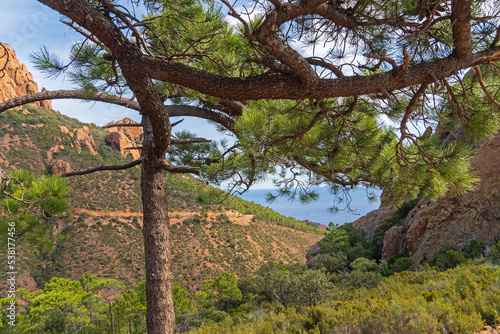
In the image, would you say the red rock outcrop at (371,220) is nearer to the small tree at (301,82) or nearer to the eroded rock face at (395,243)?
the eroded rock face at (395,243)

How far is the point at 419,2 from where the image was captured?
1684 millimetres

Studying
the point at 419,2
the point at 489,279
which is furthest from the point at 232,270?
the point at 419,2

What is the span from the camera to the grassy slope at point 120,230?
20.7 meters

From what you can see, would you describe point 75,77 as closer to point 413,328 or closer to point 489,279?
point 413,328

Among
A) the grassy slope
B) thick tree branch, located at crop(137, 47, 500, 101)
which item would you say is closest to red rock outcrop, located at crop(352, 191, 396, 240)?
the grassy slope

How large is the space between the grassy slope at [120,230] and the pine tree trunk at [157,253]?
1591cm

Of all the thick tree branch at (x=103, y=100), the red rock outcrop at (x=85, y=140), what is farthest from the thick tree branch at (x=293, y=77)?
the red rock outcrop at (x=85, y=140)

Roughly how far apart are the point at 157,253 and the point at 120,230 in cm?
2514

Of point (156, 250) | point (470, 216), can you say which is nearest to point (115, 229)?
point (156, 250)

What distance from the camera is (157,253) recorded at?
6.57 feet

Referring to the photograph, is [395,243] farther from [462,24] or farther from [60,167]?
[60,167]

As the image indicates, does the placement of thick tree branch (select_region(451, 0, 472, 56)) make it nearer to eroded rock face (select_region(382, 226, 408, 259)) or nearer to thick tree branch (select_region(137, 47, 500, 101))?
thick tree branch (select_region(137, 47, 500, 101))

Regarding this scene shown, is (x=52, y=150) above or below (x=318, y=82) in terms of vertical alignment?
above

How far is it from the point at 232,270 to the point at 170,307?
2298 cm
